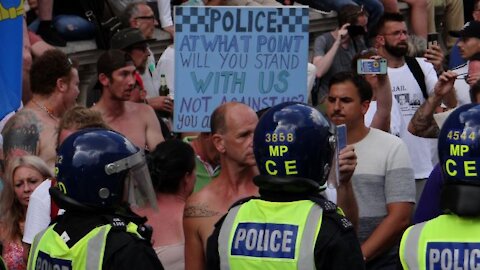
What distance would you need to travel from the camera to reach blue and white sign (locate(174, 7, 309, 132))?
9102 mm

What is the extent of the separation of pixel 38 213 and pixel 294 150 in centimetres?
216

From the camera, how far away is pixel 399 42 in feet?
37.1

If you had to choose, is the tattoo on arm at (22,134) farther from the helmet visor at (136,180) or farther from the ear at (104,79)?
the helmet visor at (136,180)

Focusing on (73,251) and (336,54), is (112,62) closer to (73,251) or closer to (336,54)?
(336,54)

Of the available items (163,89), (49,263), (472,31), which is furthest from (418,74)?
(49,263)

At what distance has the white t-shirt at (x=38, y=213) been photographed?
7.17m

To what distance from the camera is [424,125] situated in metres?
9.62

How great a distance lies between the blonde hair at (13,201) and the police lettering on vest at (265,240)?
2.48 meters

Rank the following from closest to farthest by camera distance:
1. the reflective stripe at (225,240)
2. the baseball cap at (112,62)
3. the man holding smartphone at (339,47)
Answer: the reflective stripe at (225,240)
the baseball cap at (112,62)
the man holding smartphone at (339,47)

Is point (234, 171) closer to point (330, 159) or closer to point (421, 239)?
point (330, 159)

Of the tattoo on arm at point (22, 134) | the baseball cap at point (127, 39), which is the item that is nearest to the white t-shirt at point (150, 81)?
the baseball cap at point (127, 39)

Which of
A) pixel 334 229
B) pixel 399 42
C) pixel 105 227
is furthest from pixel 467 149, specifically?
pixel 399 42

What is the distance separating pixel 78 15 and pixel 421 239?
25.8 feet

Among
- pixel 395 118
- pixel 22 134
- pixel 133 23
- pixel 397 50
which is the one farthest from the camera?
pixel 133 23
